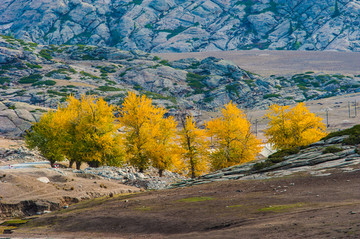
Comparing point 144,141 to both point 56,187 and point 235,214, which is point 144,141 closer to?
point 56,187

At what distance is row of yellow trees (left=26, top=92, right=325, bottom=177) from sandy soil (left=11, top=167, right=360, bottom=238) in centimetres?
1824

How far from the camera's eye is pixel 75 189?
115ft

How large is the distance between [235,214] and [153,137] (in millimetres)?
29223

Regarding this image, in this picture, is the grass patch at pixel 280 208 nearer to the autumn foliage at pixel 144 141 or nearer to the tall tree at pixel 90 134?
the autumn foliage at pixel 144 141

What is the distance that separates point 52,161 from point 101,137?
44.0 ft

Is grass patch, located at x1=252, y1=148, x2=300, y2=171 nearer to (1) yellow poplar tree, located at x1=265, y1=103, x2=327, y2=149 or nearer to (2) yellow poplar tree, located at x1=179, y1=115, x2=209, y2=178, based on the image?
(2) yellow poplar tree, located at x1=179, y1=115, x2=209, y2=178

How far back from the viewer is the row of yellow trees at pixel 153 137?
46375mm

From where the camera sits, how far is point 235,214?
1845 centimetres

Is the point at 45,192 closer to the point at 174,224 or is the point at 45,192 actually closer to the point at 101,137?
the point at 101,137

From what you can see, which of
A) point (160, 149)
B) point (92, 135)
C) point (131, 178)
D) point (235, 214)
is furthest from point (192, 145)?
point (235, 214)

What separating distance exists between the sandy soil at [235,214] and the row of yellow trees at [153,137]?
18242mm

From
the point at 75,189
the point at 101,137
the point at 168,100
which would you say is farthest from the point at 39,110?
the point at 75,189

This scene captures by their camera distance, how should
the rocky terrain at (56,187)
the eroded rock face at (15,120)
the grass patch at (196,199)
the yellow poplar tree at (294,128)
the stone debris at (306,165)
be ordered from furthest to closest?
the eroded rock face at (15,120) → the yellow poplar tree at (294,128) → the rocky terrain at (56,187) → the stone debris at (306,165) → the grass patch at (196,199)

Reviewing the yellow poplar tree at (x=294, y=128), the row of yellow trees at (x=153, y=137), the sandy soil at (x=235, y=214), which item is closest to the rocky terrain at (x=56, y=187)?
the row of yellow trees at (x=153, y=137)
